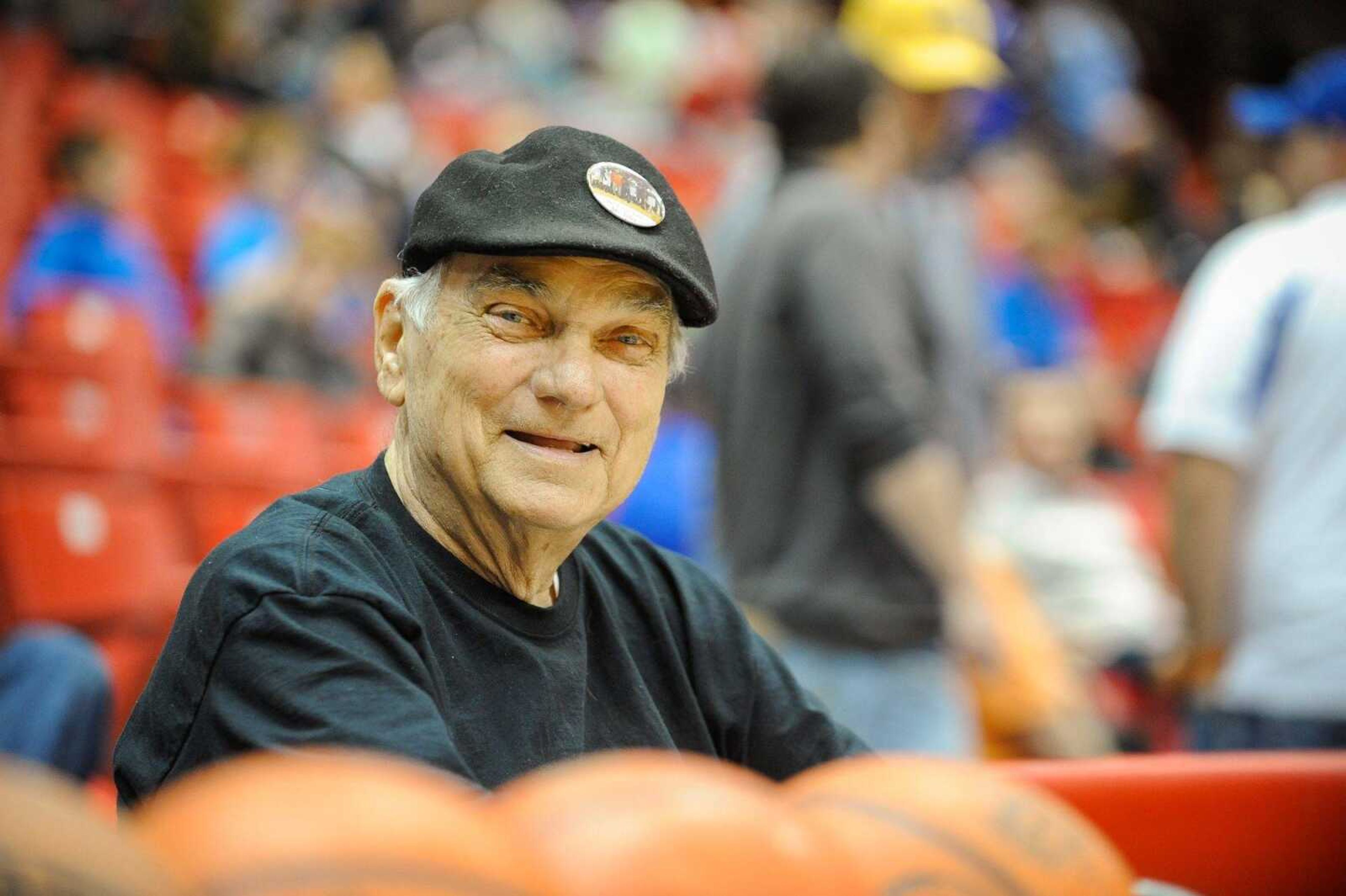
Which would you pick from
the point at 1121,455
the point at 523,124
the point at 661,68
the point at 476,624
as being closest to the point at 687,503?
the point at 1121,455

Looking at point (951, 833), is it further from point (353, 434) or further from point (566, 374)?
point (353, 434)

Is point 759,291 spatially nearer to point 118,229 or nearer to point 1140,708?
point 1140,708

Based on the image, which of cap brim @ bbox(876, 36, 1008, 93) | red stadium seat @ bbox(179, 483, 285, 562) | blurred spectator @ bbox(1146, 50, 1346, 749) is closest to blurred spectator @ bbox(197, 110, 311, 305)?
red stadium seat @ bbox(179, 483, 285, 562)

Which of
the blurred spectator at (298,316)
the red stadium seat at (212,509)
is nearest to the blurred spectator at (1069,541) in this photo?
the red stadium seat at (212,509)

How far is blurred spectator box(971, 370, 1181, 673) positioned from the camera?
17.0 feet

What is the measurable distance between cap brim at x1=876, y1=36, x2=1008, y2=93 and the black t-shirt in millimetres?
1919

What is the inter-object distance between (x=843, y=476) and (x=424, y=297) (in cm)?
149

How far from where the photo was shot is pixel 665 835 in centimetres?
103

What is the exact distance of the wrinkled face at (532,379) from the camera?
164 centimetres

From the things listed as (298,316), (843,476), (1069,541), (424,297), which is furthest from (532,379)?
(298,316)

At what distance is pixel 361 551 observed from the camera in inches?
62.4

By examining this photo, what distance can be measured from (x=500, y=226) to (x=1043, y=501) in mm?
4113

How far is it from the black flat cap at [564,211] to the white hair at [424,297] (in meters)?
0.02

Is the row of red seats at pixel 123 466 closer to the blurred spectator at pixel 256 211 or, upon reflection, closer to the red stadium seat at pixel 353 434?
the red stadium seat at pixel 353 434
